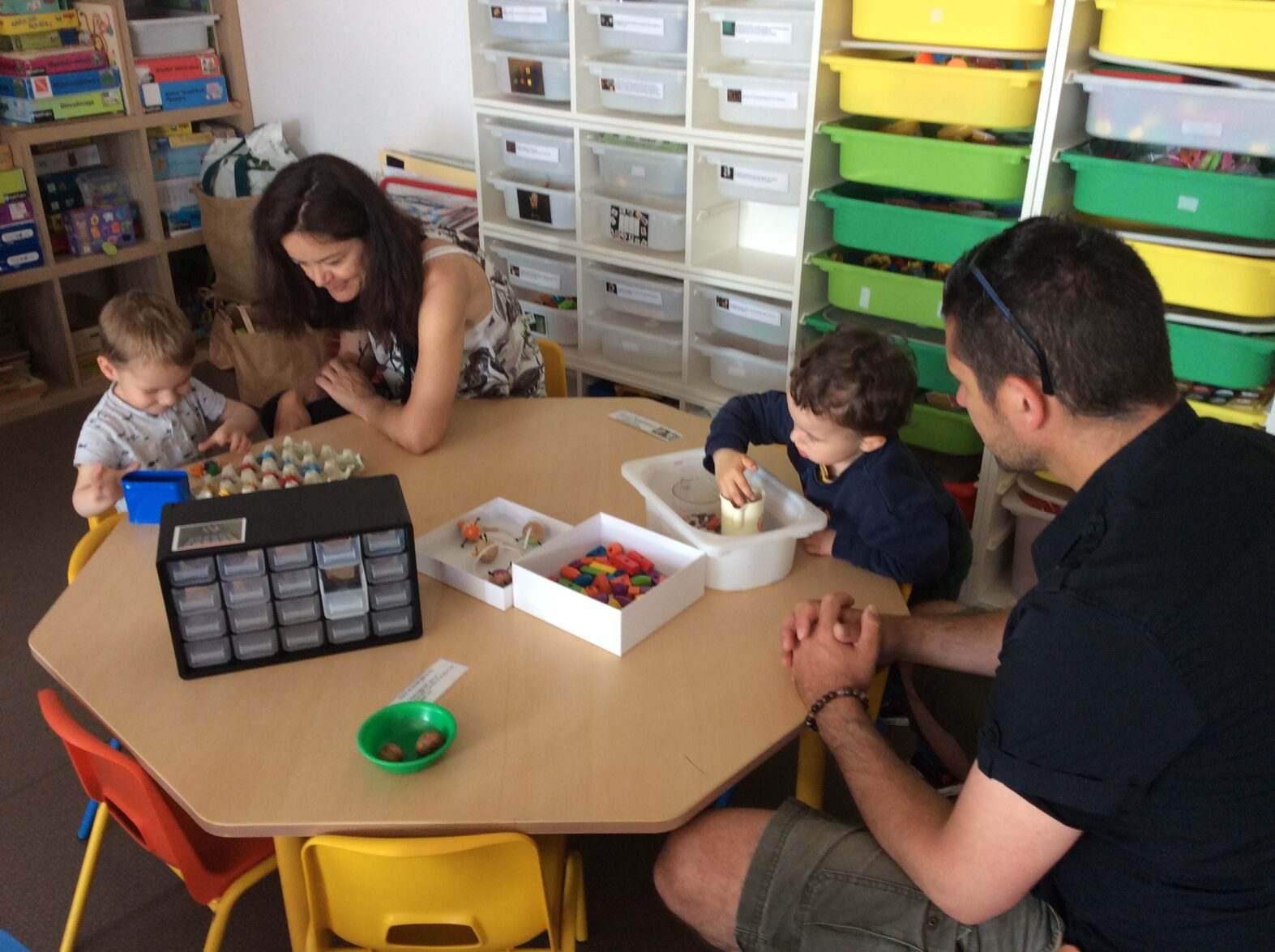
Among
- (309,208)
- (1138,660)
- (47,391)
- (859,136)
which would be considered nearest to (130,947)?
(309,208)

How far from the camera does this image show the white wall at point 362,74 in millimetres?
3488

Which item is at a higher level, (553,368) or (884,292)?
(884,292)

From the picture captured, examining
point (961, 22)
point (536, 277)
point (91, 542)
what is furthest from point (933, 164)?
point (91, 542)

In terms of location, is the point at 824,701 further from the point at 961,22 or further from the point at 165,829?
the point at 961,22

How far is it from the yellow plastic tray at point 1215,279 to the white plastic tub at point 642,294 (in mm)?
1182

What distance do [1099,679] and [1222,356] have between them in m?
1.45

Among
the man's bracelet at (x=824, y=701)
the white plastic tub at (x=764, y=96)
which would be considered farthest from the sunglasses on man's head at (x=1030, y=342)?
the white plastic tub at (x=764, y=96)

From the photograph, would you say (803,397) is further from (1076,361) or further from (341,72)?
(341,72)

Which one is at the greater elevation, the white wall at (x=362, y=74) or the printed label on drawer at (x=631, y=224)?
the white wall at (x=362, y=74)

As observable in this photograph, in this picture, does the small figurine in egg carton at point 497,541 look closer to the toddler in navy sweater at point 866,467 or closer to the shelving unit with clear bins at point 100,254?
the toddler in navy sweater at point 866,467

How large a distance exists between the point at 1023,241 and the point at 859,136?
4.50ft

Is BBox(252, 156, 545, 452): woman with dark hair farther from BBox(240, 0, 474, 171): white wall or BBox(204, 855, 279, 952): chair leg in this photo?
BBox(240, 0, 474, 171): white wall

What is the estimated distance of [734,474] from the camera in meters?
1.63

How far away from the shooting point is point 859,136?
2.38 meters
